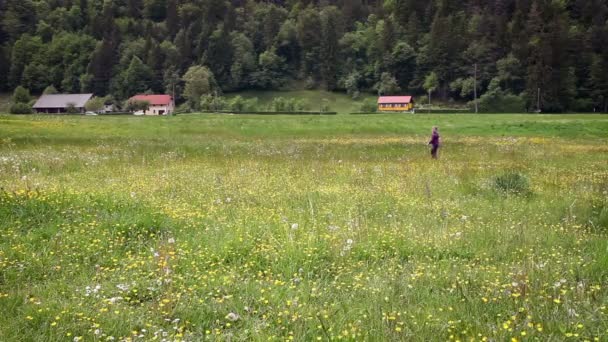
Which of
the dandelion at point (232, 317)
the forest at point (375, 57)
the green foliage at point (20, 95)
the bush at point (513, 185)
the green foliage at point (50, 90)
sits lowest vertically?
the dandelion at point (232, 317)

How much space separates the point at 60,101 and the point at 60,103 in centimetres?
163

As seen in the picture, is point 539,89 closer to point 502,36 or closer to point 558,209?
point 502,36

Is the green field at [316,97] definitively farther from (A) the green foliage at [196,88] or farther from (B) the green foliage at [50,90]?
(B) the green foliage at [50,90]

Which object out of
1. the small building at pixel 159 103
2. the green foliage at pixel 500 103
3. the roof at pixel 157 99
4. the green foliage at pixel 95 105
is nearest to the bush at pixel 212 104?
the small building at pixel 159 103

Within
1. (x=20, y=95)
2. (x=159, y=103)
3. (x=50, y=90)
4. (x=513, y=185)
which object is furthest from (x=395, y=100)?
(x=513, y=185)

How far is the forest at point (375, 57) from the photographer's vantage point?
116812mm

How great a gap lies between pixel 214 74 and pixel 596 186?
558 ft

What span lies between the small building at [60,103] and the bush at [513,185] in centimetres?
15080

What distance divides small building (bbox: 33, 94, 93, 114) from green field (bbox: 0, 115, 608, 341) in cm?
14775

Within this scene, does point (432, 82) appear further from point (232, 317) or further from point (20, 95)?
point (232, 317)

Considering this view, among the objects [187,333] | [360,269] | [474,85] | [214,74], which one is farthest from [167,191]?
[214,74]

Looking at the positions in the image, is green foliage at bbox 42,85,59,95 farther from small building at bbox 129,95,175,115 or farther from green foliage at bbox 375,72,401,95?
green foliage at bbox 375,72,401,95

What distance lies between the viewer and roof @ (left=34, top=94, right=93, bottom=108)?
150000 mm

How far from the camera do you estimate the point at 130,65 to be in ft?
567
